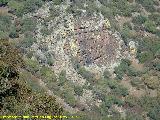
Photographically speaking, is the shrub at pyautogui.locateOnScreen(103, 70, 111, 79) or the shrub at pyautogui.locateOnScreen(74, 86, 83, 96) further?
the shrub at pyautogui.locateOnScreen(103, 70, 111, 79)

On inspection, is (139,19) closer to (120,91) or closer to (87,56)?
(87,56)

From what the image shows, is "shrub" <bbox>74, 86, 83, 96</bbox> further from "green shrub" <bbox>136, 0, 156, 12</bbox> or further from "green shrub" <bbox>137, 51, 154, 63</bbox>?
"green shrub" <bbox>136, 0, 156, 12</bbox>

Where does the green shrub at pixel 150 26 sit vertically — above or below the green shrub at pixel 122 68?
above

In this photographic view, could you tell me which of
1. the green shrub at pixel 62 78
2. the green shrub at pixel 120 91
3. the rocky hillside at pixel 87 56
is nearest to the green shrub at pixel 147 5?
the rocky hillside at pixel 87 56

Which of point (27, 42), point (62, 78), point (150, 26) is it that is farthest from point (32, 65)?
point (150, 26)

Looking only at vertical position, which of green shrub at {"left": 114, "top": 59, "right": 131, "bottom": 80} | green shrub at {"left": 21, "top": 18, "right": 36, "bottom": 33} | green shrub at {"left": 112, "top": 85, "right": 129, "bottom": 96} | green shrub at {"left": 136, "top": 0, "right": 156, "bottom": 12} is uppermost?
green shrub at {"left": 21, "top": 18, "right": 36, "bottom": 33}

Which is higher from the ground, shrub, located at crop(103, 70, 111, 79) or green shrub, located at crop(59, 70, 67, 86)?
green shrub, located at crop(59, 70, 67, 86)

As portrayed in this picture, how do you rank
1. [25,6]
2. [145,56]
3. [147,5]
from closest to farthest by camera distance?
[25,6]
[145,56]
[147,5]

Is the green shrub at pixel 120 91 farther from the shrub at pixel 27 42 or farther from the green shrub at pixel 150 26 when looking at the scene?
the green shrub at pixel 150 26

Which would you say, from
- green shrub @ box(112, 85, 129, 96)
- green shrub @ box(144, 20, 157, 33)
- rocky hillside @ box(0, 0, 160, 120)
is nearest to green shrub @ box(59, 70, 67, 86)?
rocky hillside @ box(0, 0, 160, 120)

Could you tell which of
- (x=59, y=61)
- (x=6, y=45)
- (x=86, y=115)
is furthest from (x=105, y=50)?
(x=6, y=45)

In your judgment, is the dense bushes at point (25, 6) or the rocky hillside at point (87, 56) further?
the dense bushes at point (25, 6)
